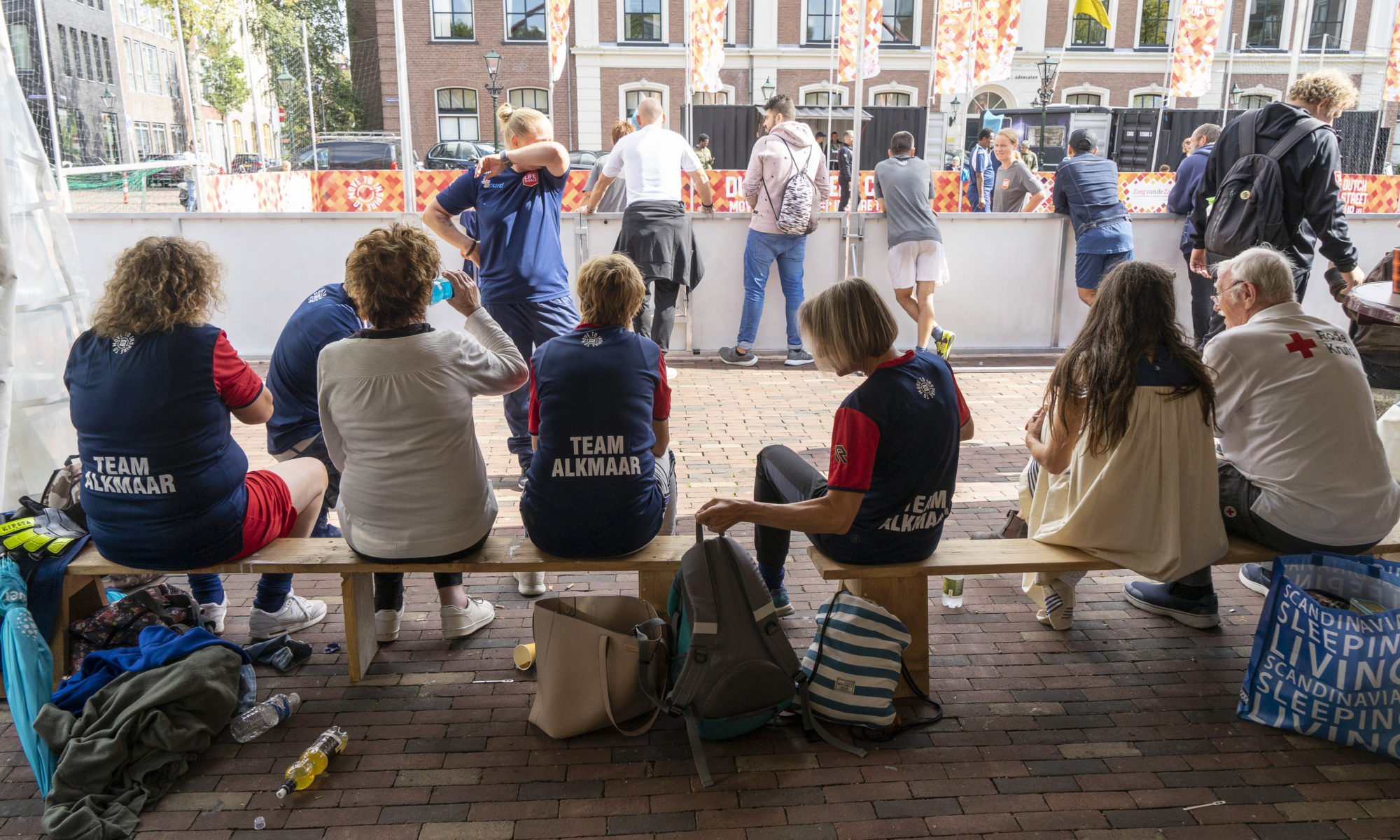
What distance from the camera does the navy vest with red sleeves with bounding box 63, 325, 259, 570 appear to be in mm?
2959

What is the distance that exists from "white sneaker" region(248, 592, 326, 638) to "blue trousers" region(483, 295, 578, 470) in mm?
1563

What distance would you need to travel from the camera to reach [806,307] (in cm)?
308

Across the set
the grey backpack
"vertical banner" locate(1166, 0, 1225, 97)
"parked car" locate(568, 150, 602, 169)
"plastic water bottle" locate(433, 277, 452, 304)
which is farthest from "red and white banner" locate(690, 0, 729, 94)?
the grey backpack

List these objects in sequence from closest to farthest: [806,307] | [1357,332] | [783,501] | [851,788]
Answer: [851,788] → [806,307] → [783,501] → [1357,332]

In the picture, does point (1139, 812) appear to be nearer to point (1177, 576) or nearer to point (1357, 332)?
point (1177, 576)

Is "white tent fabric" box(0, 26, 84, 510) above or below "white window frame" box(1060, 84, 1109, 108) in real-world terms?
below

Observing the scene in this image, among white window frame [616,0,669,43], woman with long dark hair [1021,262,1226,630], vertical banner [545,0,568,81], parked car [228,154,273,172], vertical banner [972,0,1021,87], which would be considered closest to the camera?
woman with long dark hair [1021,262,1226,630]

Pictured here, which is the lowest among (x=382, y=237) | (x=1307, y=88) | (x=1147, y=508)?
(x=1147, y=508)

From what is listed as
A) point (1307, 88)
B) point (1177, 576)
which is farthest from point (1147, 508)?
point (1307, 88)

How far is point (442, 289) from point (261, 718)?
162 centimetres

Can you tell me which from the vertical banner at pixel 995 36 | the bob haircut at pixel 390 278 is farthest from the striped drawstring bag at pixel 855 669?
the vertical banner at pixel 995 36

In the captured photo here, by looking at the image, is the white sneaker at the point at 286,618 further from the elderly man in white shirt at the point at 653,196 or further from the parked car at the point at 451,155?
the parked car at the point at 451,155

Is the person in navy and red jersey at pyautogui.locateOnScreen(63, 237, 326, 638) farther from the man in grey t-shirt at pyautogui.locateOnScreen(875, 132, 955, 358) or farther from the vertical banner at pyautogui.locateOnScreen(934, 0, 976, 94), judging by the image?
the vertical banner at pyautogui.locateOnScreen(934, 0, 976, 94)

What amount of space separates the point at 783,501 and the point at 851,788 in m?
1.07
